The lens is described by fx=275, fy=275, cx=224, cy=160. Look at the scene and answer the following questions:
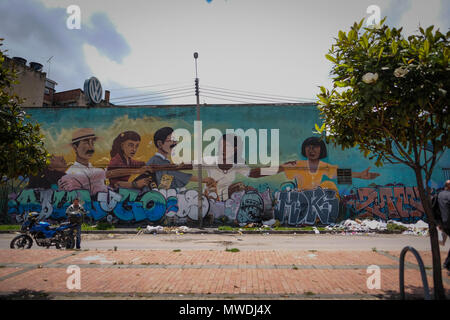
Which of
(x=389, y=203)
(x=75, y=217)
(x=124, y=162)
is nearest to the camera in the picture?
(x=75, y=217)

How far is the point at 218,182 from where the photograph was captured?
18.1m

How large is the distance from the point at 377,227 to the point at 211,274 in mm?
12848

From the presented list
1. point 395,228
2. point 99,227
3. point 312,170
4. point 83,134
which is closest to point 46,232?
point 99,227

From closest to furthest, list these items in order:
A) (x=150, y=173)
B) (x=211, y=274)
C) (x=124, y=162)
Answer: (x=211, y=274)
(x=150, y=173)
(x=124, y=162)

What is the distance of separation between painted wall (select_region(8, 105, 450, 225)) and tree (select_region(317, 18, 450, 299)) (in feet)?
41.3

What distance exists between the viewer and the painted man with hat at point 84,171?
60.3 ft

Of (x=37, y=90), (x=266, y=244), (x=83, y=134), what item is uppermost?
(x=37, y=90)

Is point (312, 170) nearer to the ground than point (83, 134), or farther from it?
nearer to the ground

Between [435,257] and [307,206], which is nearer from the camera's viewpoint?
[435,257]

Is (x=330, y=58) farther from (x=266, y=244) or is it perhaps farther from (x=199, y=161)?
(x=199, y=161)

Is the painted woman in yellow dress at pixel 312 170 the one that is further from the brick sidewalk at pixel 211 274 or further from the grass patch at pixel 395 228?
the brick sidewalk at pixel 211 274
